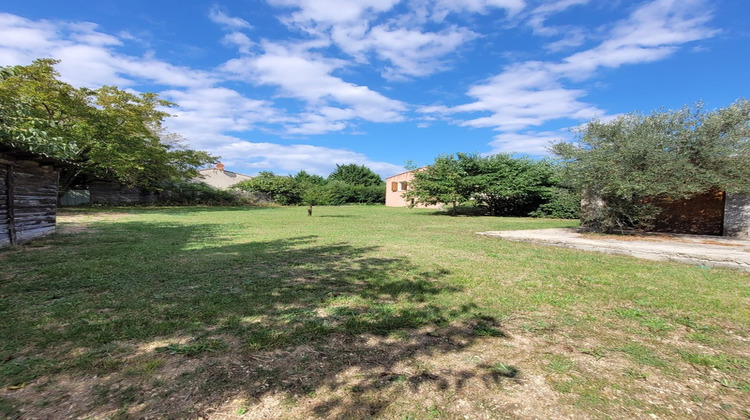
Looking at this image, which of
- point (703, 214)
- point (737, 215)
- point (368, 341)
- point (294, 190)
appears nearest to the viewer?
point (368, 341)

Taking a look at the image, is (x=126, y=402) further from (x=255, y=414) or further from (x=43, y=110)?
(x=43, y=110)

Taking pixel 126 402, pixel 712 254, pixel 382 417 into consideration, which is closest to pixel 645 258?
pixel 712 254

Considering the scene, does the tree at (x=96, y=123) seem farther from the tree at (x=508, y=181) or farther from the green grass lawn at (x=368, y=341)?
the tree at (x=508, y=181)

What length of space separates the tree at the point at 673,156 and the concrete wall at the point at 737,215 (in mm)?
1442

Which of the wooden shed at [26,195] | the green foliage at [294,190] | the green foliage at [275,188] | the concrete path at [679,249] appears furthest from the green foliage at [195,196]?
the concrete path at [679,249]

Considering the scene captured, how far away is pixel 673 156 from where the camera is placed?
7316 mm

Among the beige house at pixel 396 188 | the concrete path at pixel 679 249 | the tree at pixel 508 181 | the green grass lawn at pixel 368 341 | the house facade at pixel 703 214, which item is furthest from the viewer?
the beige house at pixel 396 188

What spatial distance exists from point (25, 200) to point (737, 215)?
55.0ft

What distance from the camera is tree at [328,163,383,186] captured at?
45.8 metres

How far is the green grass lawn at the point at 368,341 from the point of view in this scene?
73.9 inches

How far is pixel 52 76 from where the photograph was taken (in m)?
16.1

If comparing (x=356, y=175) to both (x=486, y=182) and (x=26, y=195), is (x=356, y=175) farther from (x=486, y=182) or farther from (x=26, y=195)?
(x=26, y=195)

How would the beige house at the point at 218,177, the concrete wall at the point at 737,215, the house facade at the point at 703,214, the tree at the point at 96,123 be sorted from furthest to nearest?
the beige house at the point at 218,177, the tree at the point at 96,123, the house facade at the point at 703,214, the concrete wall at the point at 737,215

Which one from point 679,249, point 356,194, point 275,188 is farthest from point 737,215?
point 356,194
